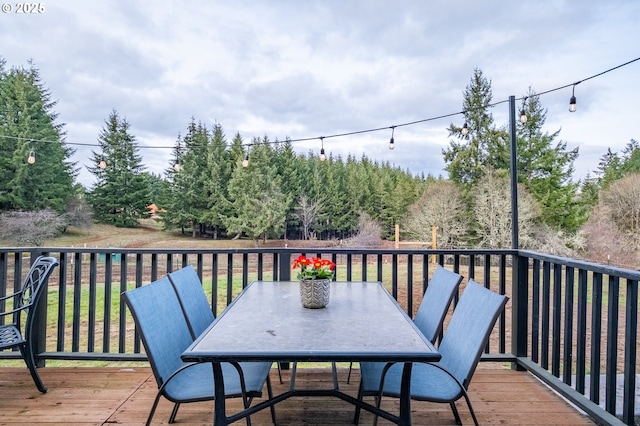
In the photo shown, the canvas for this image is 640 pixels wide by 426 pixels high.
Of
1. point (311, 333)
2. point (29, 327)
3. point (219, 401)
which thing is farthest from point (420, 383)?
point (29, 327)

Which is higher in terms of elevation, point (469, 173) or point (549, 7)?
point (549, 7)

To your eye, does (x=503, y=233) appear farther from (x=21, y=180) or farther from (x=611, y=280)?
(x=21, y=180)

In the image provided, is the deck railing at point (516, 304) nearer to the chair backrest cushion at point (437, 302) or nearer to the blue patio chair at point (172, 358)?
the chair backrest cushion at point (437, 302)

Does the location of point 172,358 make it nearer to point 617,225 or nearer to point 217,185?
point 617,225

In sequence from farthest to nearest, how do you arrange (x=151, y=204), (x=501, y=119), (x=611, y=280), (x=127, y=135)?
(x=151, y=204) → (x=127, y=135) → (x=501, y=119) → (x=611, y=280)

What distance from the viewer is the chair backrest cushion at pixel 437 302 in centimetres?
197

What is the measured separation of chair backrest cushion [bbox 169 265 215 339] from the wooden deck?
474 mm

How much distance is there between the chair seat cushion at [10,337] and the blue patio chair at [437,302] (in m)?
2.40

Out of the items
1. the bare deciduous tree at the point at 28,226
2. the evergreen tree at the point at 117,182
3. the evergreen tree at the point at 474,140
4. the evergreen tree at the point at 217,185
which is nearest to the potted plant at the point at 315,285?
the evergreen tree at the point at 474,140

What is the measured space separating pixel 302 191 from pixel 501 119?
11.3 m

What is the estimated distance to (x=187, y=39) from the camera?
802cm

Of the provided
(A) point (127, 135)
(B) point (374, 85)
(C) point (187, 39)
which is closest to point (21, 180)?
(A) point (127, 135)

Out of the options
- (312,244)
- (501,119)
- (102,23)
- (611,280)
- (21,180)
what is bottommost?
(312,244)

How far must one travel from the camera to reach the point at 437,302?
2109mm
